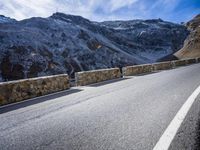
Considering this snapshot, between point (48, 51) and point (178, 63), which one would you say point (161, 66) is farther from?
point (48, 51)

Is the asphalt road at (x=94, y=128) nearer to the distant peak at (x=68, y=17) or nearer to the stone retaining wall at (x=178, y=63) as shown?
the stone retaining wall at (x=178, y=63)

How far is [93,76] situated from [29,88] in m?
5.01

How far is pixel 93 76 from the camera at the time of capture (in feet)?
43.7

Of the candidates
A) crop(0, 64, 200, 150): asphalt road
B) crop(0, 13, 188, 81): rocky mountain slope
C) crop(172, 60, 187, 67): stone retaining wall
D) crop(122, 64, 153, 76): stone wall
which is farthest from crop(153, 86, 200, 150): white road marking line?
crop(0, 13, 188, 81): rocky mountain slope

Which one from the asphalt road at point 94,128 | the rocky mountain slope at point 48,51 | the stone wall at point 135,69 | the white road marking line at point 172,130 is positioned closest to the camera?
the white road marking line at point 172,130

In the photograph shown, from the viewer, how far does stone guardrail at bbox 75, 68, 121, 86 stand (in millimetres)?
12266

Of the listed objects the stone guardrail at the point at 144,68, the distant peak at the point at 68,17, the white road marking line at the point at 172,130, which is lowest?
the white road marking line at the point at 172,130

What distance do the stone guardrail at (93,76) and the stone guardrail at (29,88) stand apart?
105cm

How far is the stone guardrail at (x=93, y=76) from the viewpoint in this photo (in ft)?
40.2

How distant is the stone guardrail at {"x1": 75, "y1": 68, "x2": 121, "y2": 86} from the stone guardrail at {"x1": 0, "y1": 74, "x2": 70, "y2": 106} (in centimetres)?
105

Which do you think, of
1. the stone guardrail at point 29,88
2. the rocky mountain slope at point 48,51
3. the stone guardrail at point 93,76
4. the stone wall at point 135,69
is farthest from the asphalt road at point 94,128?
the rocky mountain slope at point 48,51

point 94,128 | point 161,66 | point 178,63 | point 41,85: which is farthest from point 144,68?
point 94,128

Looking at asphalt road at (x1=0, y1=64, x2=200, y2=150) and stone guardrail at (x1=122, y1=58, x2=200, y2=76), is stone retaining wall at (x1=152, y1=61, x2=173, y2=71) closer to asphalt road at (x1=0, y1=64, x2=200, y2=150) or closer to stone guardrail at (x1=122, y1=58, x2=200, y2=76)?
stone guardrail at (x1=122, y1=58, x2=200, y2=76)

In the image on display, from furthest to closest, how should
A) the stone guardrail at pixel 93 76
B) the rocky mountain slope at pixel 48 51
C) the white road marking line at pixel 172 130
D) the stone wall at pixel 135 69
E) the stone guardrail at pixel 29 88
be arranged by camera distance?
the rocky mountain slope at pixel 48 51
the stone wall at pixel 135 69
the stone guardrail at pixel 93 76
the stone guardrail at pixel 29 88
the white road marking line at pixel 172 130
